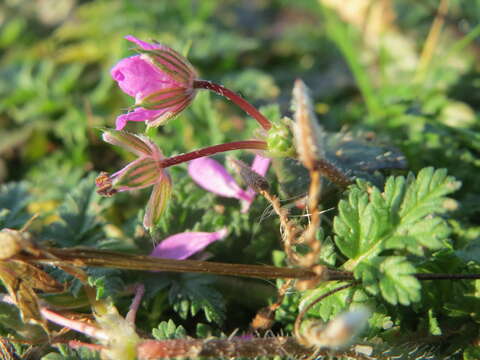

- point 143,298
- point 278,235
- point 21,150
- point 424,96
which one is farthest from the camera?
point 21,150

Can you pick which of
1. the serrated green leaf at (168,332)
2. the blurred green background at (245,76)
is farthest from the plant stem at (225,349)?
the blurred green background at (245,76)

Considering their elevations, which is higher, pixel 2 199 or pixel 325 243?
pixel 325 243

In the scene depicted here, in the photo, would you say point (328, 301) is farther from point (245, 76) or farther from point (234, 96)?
point (245, 76)

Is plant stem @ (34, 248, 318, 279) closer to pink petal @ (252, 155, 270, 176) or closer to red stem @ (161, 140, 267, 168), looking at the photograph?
red stem @ (161, 140, 267, 168)

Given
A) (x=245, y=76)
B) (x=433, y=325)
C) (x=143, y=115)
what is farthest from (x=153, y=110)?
(x=245, y=76)

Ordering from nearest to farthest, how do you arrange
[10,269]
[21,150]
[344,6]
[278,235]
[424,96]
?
[10,269]
[278,235]
[424,96]
[21,150]
[344,6]

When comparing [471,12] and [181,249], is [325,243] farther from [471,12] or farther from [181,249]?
[471,12]

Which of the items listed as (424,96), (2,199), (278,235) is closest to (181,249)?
(278,235)

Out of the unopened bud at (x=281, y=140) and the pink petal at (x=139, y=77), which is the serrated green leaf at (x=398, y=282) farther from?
the pink petal at (x=139, y=77)
